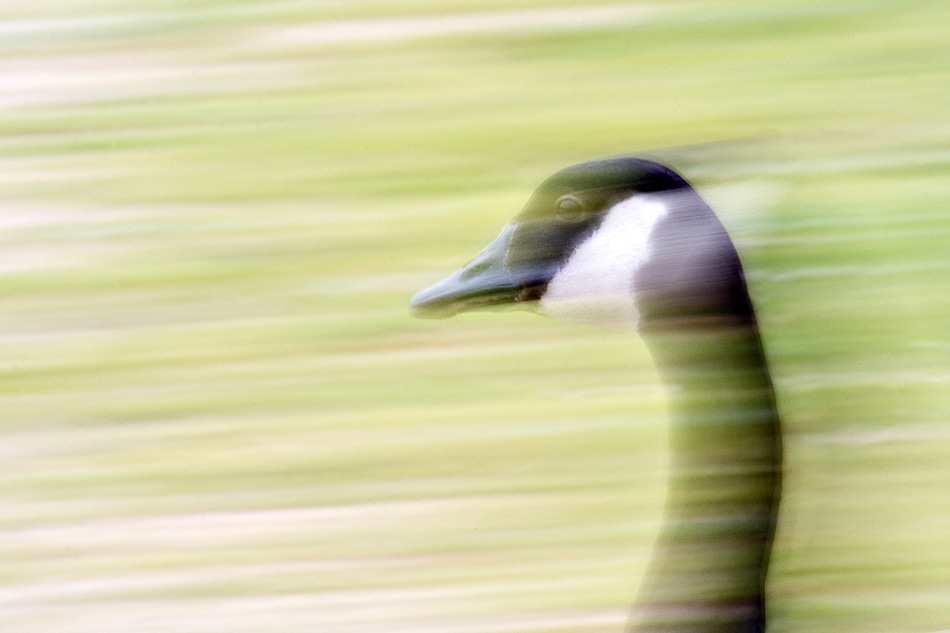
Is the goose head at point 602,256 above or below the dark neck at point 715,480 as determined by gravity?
above

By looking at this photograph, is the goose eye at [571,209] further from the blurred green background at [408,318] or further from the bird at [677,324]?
the blurred green background at [408,318]

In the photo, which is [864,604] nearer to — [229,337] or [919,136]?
[919,136]

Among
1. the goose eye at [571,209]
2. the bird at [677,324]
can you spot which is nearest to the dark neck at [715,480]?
the bird at [677,324]

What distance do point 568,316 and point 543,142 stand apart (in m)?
0.18

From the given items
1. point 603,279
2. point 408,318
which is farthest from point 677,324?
point 408,318

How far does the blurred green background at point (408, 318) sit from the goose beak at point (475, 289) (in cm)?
9

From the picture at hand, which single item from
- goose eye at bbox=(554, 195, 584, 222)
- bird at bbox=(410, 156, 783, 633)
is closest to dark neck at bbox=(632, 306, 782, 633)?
bird at bbox=(410, 156, 783, 633)

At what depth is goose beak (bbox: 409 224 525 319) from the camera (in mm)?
899

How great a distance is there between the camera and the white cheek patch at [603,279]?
35.6 inches

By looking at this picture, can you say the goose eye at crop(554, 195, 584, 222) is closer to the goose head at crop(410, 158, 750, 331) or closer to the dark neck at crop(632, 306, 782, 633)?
the goose head at crop(410, 158, 750, 331)

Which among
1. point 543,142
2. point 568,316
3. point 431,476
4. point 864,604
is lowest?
point 864,604

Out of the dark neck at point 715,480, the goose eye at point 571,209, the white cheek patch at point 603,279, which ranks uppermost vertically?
the goose eye at point 571,209

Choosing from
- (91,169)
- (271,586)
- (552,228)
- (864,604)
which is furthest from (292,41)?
(864,604)

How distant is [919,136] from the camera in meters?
0.99
